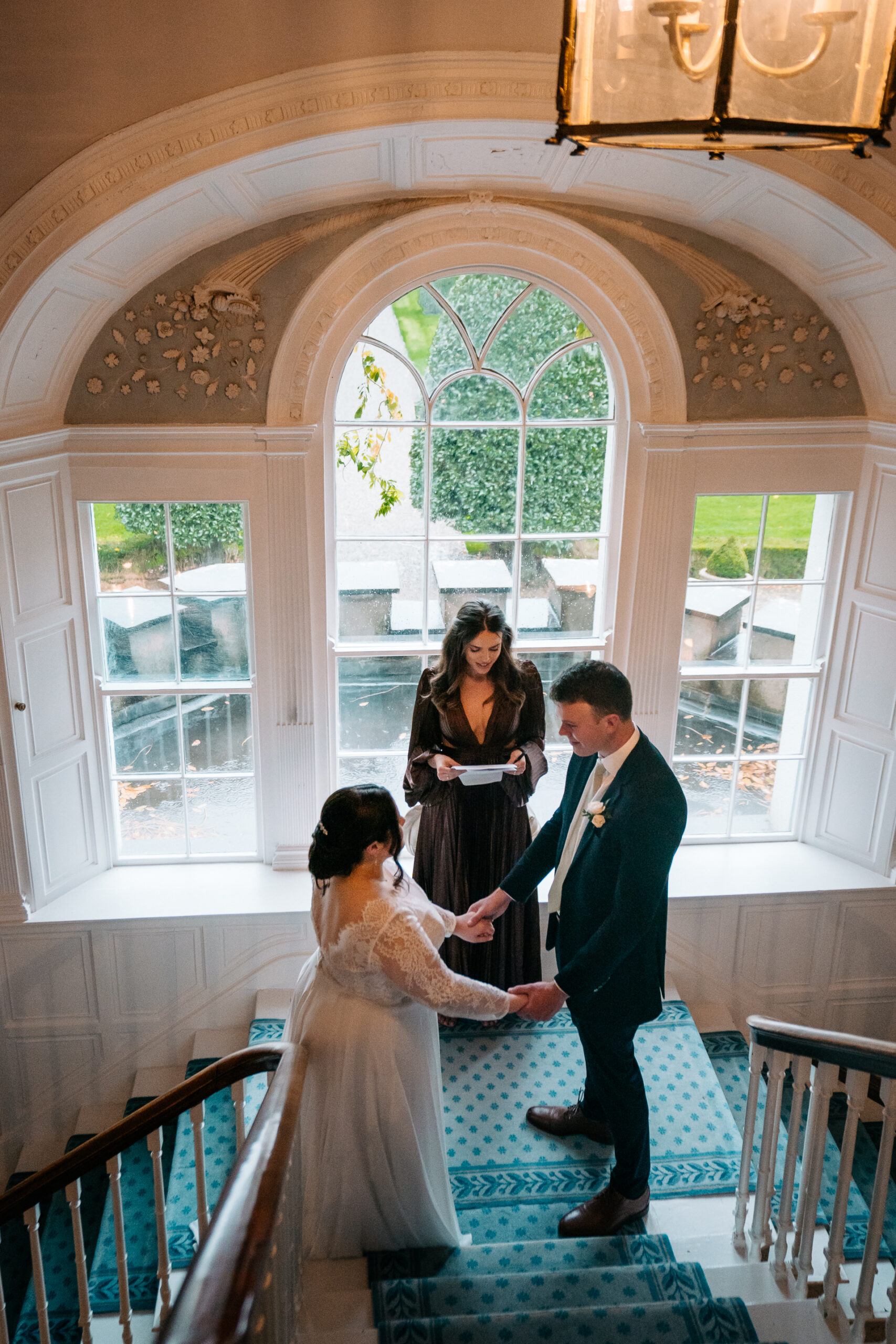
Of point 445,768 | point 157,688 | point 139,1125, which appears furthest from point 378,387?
point 139,1125

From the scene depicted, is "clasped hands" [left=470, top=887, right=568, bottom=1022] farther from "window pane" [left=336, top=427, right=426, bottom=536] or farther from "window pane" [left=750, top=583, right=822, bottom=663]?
"window pane" [left=750, top=583, right=822, bottom=663]

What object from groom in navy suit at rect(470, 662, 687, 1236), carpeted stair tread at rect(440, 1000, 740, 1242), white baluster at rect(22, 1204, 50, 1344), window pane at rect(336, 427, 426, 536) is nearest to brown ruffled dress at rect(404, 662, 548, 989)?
carpeted stair tread at rect(440, 1000, 740, 1242)

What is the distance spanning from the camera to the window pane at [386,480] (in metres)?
4.34

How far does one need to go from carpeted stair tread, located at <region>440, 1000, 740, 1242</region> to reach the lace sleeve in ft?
3.53

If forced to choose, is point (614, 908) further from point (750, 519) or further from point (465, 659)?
point (750, 519)

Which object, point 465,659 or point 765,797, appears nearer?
point 465,659

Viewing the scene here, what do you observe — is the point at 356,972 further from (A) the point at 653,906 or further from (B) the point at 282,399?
(B) the point at 282,399

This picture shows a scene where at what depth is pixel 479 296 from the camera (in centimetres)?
420

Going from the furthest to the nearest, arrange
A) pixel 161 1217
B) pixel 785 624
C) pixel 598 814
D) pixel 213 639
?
pixel 785 624 → pixel 213 639 → pixel 598 814 → pixel 161 1217

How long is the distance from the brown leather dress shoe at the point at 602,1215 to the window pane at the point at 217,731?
2.44 metres

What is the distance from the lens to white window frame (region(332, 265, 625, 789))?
4207 millimetres

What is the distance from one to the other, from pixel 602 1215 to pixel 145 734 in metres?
2.78

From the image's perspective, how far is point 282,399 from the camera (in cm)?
407

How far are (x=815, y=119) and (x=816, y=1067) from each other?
6.58 feet
